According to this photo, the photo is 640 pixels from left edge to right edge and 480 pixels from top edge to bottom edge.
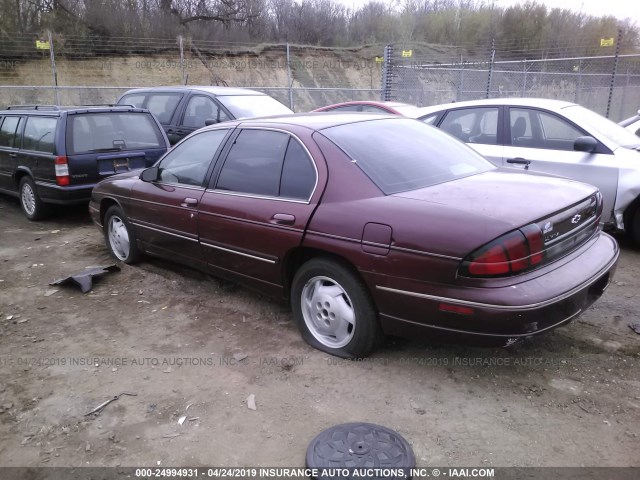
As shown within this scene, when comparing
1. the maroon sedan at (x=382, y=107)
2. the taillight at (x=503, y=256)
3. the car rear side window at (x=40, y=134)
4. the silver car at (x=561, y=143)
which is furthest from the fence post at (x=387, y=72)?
the taillight at (x=503, y=256)

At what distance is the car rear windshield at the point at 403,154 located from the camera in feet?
11.2

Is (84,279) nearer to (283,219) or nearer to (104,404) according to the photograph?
→ (104,404)

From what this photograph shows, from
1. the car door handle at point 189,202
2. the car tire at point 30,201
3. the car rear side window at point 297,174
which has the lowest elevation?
the car tire at point 30,201

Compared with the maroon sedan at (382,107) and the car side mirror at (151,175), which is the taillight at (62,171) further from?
the maroon sedan at (382,107)

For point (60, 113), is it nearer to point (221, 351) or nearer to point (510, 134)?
point (221, 351)

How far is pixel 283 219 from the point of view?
3.59 meters

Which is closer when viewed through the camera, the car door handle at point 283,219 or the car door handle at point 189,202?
the car door handle at point 283,219

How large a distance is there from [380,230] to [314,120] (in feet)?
4.40

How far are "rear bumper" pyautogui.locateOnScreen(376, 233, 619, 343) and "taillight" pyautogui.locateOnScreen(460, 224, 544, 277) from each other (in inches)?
3.7

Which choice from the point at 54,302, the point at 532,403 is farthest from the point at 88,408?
the point at 532,403

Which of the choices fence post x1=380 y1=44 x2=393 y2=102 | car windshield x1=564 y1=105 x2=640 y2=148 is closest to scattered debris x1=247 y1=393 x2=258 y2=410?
car windshield x1=564 y1=105 x2=640 y2=148

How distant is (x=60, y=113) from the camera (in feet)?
22.8

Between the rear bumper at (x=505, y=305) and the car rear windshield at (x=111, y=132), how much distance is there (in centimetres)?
549

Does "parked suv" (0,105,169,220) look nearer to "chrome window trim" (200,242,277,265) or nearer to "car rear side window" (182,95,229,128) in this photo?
"car rear side window" (182,95,229,128)
